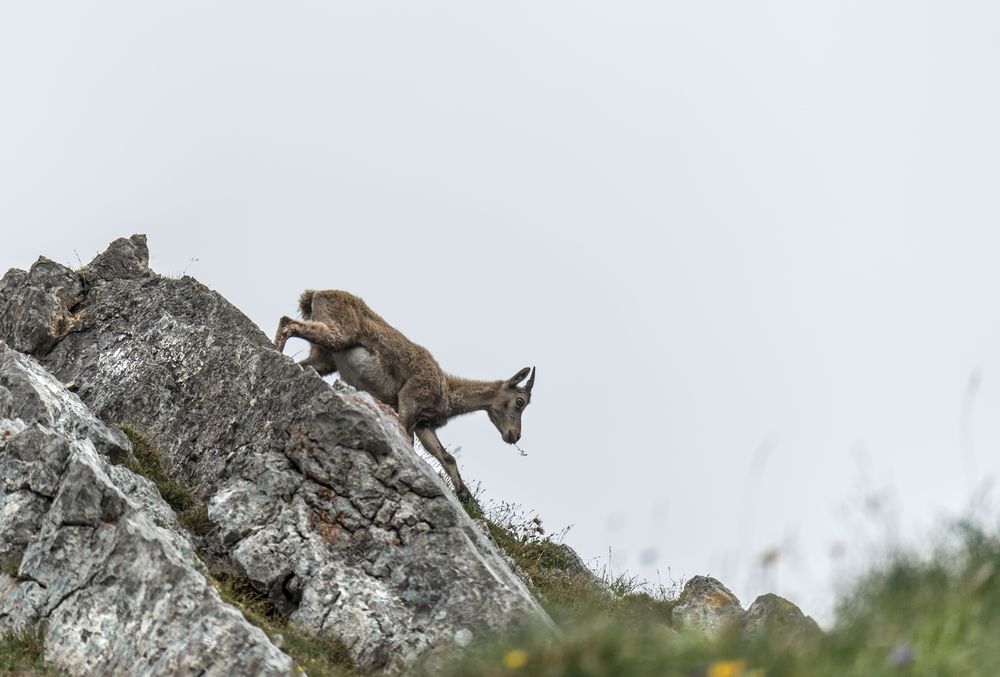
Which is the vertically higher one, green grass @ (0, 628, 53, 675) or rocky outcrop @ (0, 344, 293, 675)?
rocky outcrop @ (0, 344, 293, 675)

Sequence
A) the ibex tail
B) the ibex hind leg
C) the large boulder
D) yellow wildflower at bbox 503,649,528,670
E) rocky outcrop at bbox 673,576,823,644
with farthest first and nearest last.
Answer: the ibex tail < the ibex hind leg < rocky outcrop at bbox 673,576,823,644 < the large boulder < yellow wildflower at bbox 503,649,528,670

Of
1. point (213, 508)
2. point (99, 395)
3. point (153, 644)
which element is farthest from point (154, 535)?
point (99, 395)

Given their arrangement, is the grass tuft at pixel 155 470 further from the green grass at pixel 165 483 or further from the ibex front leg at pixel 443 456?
the ibex front leg at pixel 443 456

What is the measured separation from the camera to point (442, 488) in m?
13.0

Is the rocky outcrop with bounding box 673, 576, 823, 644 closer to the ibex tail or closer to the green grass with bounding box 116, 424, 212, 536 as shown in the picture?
the green grass with bounding box 116, 424, 212, 536

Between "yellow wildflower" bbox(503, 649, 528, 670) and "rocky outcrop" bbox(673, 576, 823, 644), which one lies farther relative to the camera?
"rocky outcrop" bbox(673, 576, 823, 644)

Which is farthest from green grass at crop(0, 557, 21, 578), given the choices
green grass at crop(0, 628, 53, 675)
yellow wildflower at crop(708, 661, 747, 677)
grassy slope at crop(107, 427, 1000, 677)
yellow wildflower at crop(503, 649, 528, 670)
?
yellow wildflower at crop(708, 661, 747, 677)

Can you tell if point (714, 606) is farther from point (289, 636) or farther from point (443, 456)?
point (289, 636)

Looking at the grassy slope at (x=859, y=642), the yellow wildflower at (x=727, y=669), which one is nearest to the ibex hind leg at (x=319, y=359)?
the grassy slope at (x=859, y=642)

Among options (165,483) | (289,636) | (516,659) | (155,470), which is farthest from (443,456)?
(516,659)

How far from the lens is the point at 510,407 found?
Result: 20.7 meters

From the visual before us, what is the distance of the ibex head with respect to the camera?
67.6 feet

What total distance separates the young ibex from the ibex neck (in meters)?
0.57

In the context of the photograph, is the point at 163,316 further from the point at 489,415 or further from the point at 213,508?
the point at 489,415
